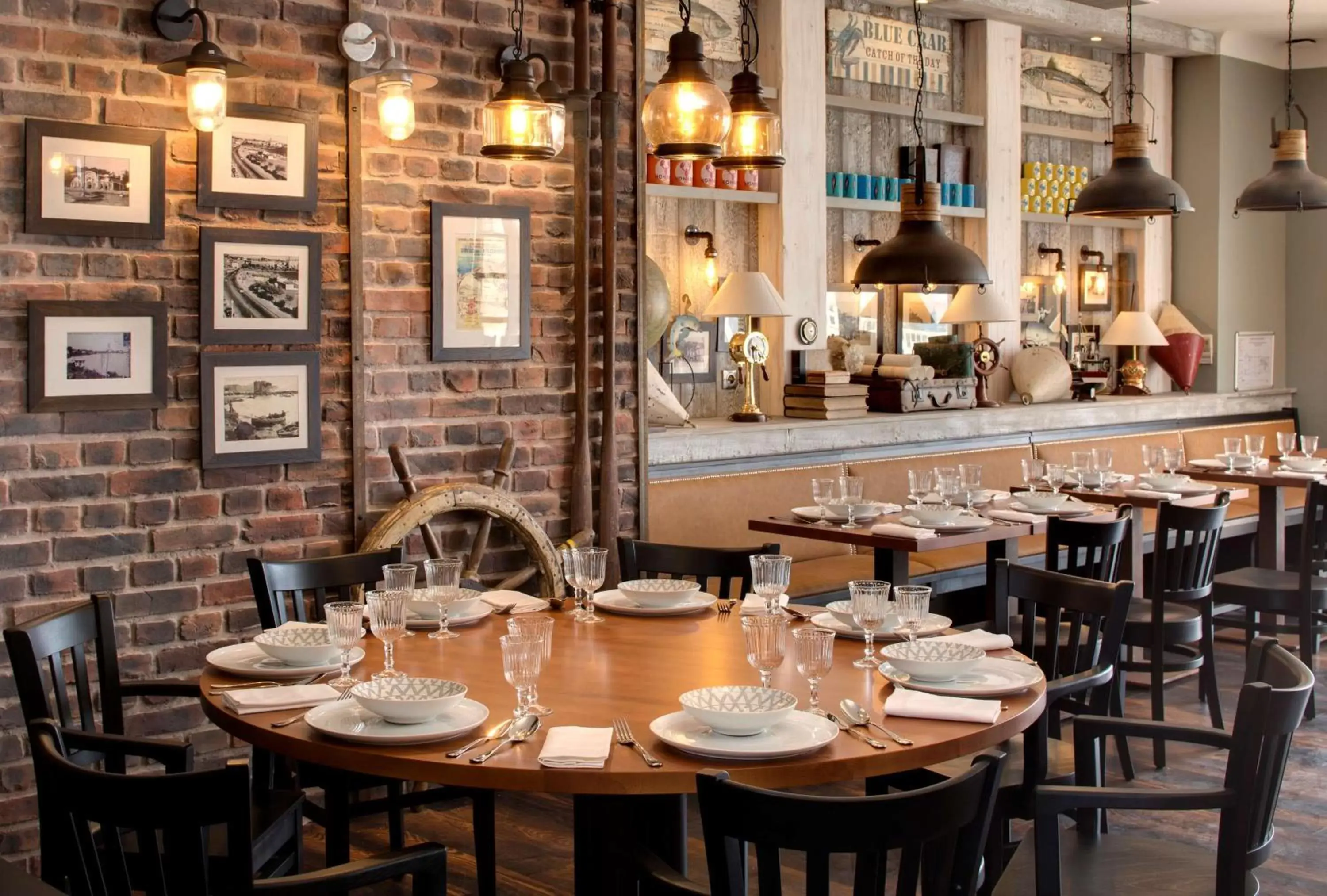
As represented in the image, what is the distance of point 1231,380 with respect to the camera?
30.1ft

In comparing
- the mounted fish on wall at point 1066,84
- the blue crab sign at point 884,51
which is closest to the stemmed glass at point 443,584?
the blue crab sign at point 884,51

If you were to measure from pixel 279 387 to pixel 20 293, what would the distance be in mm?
760

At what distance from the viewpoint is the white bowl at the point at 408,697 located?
94.8 inches

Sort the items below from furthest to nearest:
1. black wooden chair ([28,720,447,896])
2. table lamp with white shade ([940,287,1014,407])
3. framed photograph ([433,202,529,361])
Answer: table lamp with white shade ([940,287,1014,407]) < framed photograph ([433,202,529,361]) < black wooden chair ([28,720,447,896])

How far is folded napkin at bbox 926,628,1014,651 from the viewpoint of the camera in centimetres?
300

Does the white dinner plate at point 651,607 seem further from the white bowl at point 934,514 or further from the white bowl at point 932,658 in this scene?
the white bowl at point 934,514

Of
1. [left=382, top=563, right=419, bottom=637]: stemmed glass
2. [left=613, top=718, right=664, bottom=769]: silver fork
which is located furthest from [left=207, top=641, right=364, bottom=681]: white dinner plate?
[left=613, top=718, right=664, bottom=769]: silver fork

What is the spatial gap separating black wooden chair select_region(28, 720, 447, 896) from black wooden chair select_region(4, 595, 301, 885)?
0.53ft

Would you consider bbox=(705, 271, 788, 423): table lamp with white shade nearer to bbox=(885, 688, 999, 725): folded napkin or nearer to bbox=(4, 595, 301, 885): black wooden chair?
bbox=(4, 595, 301, 885): black wooden chair

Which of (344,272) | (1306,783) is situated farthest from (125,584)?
(1306,783)

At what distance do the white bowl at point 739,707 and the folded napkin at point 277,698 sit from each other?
689 millimetres

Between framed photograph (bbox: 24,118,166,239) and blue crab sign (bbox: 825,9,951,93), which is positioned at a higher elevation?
blue crab sign (bbox: 825,9,951,93)

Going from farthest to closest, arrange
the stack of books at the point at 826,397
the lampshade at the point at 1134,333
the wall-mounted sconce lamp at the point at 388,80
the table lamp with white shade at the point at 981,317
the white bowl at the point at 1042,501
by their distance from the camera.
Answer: the lampshade at the point at 1134,333
the table lamp with white shade at the point at 981,317
the stack of books at the point at 826,397
the white bowl at the point at 1042,501
the wall-mounted sconce lamp at the point at 388,80

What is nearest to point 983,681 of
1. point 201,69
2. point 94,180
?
point 201,69
